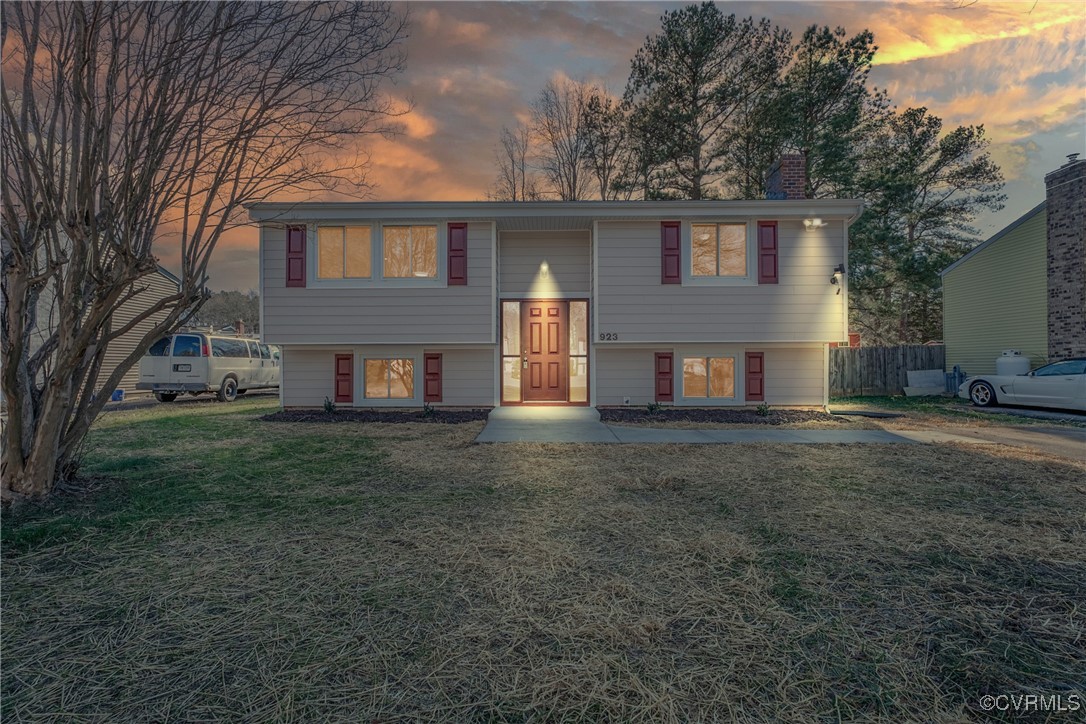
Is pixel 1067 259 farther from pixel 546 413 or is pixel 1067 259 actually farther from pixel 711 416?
pixel 546 413

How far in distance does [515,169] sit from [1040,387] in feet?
64.4

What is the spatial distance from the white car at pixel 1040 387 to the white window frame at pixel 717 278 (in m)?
7.56

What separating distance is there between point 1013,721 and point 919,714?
33 centimetres

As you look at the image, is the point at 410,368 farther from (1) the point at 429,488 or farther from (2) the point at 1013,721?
(2) the point at 1013,721

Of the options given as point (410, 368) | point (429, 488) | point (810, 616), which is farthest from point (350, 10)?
point (410, 368)

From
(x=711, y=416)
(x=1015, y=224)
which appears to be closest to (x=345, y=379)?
(x=711, y=416)

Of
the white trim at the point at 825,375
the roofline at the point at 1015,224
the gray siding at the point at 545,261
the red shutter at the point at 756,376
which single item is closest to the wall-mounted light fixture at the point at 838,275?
the white trim at the point at 825,375

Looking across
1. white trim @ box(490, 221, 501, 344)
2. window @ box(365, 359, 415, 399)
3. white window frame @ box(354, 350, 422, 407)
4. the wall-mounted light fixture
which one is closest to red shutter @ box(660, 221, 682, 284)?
the wall-mounted light fixture

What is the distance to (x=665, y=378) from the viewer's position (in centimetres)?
1063

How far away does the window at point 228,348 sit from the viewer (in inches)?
542

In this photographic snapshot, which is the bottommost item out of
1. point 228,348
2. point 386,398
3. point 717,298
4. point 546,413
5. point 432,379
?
point 546,413

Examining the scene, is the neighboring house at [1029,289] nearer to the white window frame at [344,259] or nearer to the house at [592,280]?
the house at [592,280]

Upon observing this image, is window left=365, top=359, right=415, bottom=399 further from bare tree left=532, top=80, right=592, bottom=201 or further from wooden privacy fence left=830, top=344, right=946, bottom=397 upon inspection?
bare tree left=532, top=80, right=592, bottom=201

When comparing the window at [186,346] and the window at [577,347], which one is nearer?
the window at [577,347]
